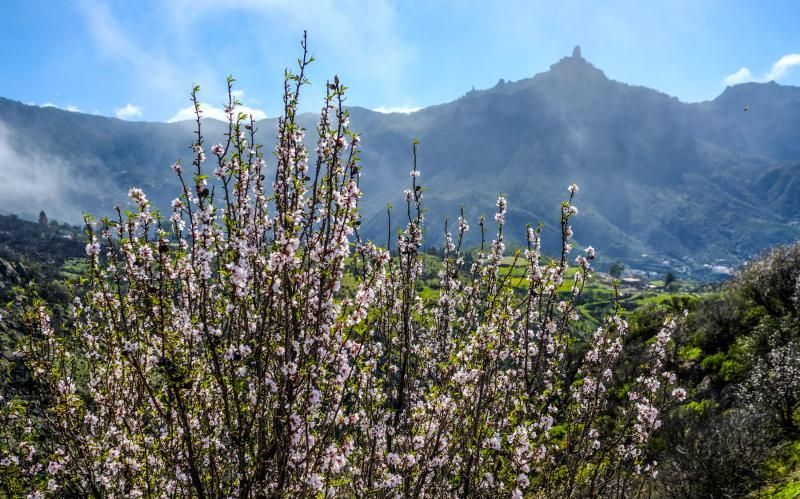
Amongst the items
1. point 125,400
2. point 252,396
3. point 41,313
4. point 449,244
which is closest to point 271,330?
point 252,396

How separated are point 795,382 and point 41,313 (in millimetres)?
18946

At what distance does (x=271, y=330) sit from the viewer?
5.27 meters

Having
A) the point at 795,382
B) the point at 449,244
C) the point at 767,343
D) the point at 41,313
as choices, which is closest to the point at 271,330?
the point at 41,313

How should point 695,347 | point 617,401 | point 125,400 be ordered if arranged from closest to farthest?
point 125,400
point 617,401
point 695,347

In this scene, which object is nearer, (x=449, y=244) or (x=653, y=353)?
(x=653, y=353)

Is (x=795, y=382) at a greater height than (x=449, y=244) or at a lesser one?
lesser

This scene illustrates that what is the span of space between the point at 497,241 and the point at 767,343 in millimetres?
13855

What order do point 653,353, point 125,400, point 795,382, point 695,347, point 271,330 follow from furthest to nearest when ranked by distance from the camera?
1. point 695,347
2. point 795,382
3. point 653,353
4. point 125,400
5. point 271,330

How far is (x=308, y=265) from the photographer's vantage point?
215 inches

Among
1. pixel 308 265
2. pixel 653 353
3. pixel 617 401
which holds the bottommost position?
pixel 617 401

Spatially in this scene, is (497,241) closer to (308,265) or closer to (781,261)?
(308,265)

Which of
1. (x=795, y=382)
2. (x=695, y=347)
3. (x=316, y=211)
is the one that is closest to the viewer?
(x=316, y=211)

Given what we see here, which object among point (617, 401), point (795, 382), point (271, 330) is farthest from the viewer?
point (617, 401)

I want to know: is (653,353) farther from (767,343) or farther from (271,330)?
(767,343)
